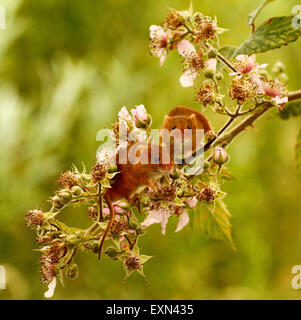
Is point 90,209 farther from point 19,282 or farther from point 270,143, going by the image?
point 270,143

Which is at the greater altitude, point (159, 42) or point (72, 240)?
point (159, 42)

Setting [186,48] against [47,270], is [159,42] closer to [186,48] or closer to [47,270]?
[186,48]

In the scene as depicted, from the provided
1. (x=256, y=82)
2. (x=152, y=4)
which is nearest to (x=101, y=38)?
(x=152, y=4)

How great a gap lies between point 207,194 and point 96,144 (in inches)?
56.7

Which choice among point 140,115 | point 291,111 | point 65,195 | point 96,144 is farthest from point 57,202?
point 96,144

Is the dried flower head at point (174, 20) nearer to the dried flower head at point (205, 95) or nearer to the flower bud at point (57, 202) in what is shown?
the dried flower head at point (205, 95)

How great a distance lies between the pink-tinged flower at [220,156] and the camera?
427 millimetres

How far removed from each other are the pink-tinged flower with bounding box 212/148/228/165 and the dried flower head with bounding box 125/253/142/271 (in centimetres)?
12

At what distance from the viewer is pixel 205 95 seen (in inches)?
17.3

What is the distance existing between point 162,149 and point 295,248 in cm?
153

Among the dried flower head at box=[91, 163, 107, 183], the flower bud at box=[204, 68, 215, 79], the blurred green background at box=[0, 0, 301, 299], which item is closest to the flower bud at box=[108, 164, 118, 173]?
the dried flower head at box=[91, 163, 107, 183]

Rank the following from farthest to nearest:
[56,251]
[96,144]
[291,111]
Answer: [96,144]
[291,111]
[56,251]

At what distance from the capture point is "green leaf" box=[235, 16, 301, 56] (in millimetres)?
463

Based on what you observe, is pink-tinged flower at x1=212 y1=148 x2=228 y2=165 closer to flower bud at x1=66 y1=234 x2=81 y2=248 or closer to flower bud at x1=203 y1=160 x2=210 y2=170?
flower bud at x1=203 y1=160 x2=210 y2=170
